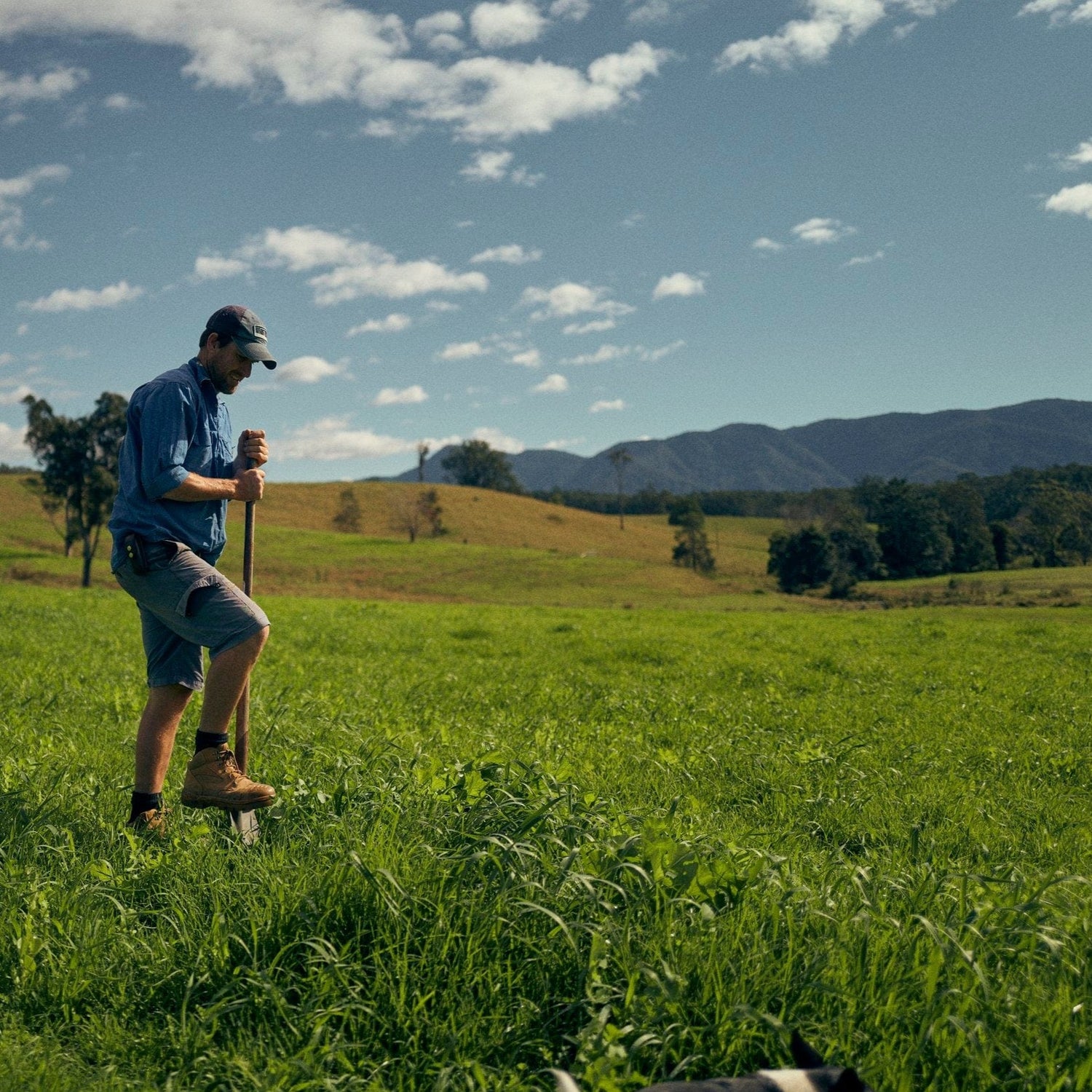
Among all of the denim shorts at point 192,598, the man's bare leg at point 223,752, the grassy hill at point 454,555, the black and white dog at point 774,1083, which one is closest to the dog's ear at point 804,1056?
the black and white dog at point 774,1083

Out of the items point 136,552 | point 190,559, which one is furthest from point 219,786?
point 136,552

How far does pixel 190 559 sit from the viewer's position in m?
4.83

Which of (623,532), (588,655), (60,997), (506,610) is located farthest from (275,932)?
(623,532)

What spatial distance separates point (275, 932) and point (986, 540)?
279ft

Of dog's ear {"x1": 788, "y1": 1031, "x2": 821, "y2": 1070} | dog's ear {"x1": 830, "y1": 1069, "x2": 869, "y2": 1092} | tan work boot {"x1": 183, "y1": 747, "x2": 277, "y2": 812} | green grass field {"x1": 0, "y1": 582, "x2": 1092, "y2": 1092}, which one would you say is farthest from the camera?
tan work boot {"x1": 183, "y1": 747, "x2": 277, "y2": 812}

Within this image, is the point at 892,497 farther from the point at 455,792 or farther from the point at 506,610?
the point at 455,792

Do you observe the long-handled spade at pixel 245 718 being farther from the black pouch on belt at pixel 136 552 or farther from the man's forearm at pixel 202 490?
the black pouch on belt at pixel 136 552

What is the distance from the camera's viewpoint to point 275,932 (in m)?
3.32

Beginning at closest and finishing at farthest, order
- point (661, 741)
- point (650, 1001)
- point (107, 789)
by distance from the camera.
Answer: point (650, 1001)
point (107, 789)
point (661, 741)

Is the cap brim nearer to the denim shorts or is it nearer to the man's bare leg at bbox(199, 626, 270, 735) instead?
the denim shorts

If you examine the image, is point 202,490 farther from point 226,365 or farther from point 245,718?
point 245,718

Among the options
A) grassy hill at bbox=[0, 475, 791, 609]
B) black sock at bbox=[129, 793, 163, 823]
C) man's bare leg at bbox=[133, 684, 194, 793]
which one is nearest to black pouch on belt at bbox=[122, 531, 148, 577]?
man's bare leg at bbox=[133, 684, 194, 793]

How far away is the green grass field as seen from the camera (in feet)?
9.00

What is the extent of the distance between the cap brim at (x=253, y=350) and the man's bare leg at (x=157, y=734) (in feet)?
6.50
